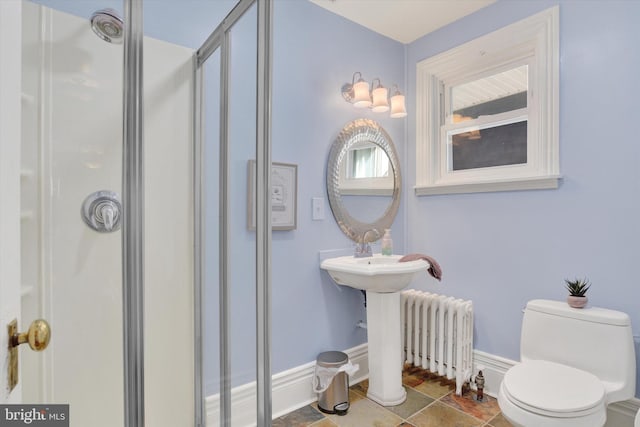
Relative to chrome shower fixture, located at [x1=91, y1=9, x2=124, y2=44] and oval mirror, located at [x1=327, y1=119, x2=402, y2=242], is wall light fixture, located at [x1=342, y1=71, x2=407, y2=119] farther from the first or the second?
chrome shower fixture, located at [x1=91, y1=9, x2=124, y2=44]

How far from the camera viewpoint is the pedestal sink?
2003 mm

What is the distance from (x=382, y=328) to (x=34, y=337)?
5.89ft

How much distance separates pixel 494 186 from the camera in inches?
87.3

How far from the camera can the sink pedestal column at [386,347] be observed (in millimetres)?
2070

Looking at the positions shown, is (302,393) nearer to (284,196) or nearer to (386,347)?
(386,347)

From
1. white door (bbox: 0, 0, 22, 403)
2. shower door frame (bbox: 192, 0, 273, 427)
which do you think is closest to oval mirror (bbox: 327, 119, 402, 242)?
shower door frame (bbox: 192, 0, 273, 427)

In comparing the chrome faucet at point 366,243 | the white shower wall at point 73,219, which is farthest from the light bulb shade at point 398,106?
the white shower wall at point 73,219

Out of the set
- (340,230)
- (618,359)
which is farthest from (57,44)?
(618,359)

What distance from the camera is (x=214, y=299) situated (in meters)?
1.40

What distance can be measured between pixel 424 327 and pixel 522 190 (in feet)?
3.63

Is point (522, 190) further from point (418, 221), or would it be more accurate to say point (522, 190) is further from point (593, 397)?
point (593, 397)

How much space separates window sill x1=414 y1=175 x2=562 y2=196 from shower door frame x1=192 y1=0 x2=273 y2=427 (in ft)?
5.64

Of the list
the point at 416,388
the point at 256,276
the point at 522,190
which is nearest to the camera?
the point at 256,276

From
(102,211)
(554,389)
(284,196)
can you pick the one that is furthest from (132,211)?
(554,389)
